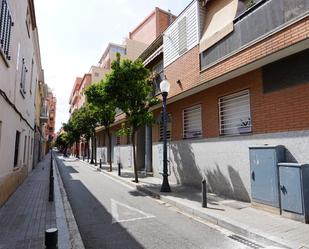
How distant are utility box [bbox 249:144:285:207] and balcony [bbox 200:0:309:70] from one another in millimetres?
3057

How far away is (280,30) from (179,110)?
255 inches

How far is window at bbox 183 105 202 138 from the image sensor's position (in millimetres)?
10852

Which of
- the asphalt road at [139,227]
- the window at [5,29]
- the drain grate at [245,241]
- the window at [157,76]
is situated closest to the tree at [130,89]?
the window at [157,76]

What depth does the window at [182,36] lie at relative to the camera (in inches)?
445

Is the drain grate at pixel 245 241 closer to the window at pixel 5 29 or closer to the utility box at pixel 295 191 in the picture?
the utility box at pixel 295 191

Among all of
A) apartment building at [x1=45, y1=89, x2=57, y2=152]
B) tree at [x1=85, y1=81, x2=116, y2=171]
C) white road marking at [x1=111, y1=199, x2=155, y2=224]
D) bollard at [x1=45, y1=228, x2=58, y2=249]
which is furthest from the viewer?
apartment building at [x1=45, y1=89, x2=57, y2=152]

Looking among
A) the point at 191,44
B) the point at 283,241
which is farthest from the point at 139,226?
the point at 191,44

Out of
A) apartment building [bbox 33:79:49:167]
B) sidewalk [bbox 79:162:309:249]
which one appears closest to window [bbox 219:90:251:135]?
sidewalk [bbox 79:162:309:249]

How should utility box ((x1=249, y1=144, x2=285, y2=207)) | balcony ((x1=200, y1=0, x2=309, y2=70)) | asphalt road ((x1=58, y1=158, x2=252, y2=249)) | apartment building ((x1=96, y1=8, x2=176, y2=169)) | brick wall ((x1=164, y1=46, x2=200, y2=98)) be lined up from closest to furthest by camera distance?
asphalt road ((x1=58, y1=158, x2=252, y2=249)) < balcony ((x1=200, y1=0, x2=309, y2=70)) < utility box ((x1=249, y1=144, x2=285, y2=207)) < brick wall ((x1=164, y1=46, x2=200, y2=98)) < apartment building ((x1=96, y1=8, x2=176, y2=169))

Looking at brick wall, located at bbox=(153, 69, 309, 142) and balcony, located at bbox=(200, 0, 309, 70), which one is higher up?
balcony, located at bbox=(200, 0, 309, 70)

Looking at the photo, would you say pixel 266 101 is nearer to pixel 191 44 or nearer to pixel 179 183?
pixel 191 44

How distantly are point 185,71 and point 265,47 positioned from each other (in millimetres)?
4541

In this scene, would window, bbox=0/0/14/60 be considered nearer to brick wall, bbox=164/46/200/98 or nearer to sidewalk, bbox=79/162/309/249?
brick wall, bbox=164/46/200/98

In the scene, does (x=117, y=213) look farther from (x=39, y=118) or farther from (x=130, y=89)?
(x=39, y=118)
